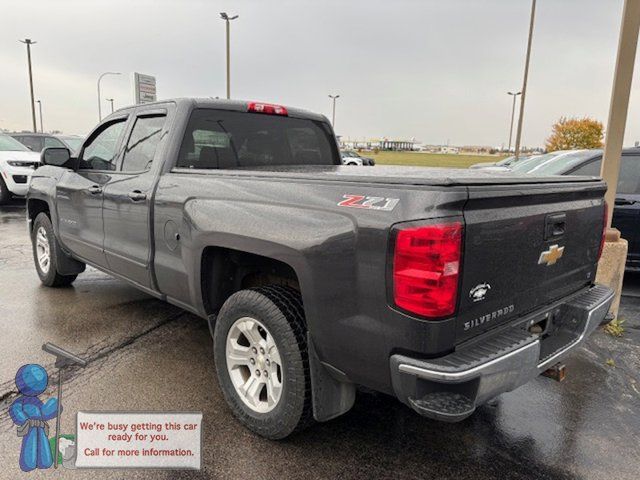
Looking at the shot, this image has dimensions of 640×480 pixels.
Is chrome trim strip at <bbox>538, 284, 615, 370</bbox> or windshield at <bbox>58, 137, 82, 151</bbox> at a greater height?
windshield at <bbox>58, 137, 82, 151</bbox>

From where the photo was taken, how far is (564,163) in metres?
6.27

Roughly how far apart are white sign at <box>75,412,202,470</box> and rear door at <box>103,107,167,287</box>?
4.35ft

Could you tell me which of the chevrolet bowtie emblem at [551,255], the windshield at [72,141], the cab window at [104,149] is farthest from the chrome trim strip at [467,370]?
the windshield at [72,141]

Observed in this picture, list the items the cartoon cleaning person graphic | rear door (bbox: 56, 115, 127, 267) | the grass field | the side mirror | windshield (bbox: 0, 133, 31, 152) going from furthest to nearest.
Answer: the grass field < windshield (bbox: 0, 133, 31, 152) < the side mirror < rear door (bbox: 56, 115, 127, 267) < the cartoon cleaning person graphic

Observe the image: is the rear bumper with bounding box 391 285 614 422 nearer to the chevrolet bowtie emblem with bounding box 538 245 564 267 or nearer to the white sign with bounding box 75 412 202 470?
the chevrolet bowtie emblem with bounding box 538 245 564 267

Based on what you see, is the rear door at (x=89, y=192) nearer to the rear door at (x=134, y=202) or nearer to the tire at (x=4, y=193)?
the rear door at (x=134, y=202)

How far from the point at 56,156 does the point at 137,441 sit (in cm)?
306

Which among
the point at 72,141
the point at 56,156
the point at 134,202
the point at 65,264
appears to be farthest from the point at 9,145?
the point at 134,202

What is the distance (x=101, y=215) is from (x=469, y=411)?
3404 millimetres

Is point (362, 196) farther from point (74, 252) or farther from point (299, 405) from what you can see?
point (74, 252)

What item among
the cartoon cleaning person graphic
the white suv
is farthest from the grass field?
the cartoon cleaning person graphic

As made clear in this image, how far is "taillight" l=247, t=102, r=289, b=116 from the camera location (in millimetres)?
4035

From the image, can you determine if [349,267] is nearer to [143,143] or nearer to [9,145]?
[143,143]

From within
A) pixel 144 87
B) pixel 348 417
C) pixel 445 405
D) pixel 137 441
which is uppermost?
pixel 144 87
